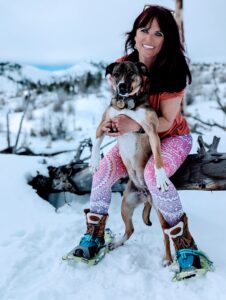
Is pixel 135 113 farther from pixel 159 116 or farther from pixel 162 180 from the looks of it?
pixel 162 180

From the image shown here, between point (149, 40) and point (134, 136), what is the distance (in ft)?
2.34

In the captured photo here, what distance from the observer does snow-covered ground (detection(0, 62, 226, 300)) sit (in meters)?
2.29

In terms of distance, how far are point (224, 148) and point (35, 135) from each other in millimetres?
9885

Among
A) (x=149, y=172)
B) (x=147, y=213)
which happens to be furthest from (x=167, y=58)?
(x=147, y=213)

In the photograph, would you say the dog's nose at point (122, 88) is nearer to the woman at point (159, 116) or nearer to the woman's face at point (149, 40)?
the woman at point (159, 116)

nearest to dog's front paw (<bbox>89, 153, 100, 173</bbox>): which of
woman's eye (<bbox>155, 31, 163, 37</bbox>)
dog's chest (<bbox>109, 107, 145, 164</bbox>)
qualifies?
dog's chest (<bbox>109, 107, 145, 164</bbox>)

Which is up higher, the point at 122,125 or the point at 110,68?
the point at 110,68

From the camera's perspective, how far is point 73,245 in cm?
294

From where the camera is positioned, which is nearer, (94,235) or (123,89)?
(123,89)

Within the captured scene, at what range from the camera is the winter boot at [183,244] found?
2.47 m

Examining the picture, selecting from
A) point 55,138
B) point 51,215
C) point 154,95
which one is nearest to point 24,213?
point 51,215

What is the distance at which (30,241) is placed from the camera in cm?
290

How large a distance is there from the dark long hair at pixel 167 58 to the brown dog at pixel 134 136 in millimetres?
140

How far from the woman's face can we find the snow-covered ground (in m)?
1.43
